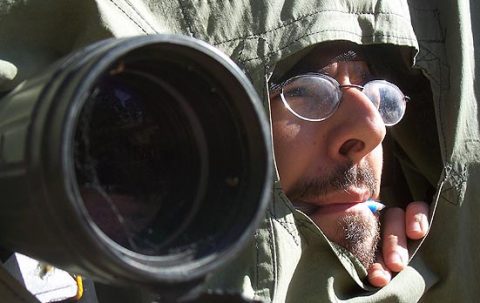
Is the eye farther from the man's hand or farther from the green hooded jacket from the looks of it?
the man's hand

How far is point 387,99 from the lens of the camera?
1652mm

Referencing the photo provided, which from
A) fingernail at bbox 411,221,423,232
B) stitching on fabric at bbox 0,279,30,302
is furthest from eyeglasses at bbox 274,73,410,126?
stitching on fabric at bbox 0,279,30,302

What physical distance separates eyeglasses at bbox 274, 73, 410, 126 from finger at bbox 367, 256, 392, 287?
0.28 m

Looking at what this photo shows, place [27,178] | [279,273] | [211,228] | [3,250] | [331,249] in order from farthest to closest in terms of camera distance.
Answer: [331,249], [279,273], [3,250], [211,228], [27,178]

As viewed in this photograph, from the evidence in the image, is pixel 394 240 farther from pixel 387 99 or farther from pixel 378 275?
pixel 387 99

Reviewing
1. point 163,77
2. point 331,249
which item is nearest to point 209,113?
point 163,77

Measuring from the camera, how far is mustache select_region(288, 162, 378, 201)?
5.07ft

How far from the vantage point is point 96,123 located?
80cm

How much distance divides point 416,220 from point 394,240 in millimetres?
70

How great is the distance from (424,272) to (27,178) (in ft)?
3.44

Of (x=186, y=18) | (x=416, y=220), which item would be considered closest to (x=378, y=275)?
(x=416, y=220)

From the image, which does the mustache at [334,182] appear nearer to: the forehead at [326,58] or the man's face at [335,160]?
the man's face at [335,160]

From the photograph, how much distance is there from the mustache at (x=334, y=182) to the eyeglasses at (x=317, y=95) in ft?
0.35

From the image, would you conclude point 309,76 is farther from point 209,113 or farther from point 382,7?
point 209,113
